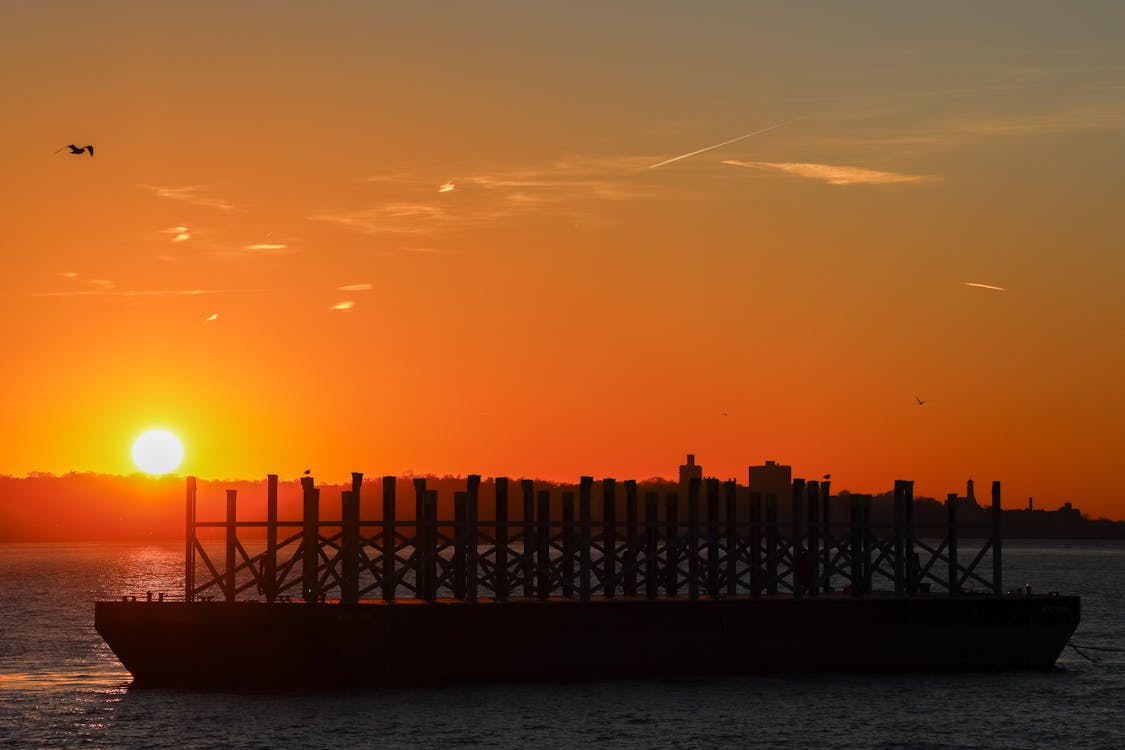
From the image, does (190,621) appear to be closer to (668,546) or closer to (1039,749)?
(668,546)

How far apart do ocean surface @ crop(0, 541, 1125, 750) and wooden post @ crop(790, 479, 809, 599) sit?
3209mm

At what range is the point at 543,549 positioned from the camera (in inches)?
2109

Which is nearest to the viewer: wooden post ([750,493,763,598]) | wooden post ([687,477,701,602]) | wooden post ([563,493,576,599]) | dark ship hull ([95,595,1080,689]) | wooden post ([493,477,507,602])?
dark ship hull ([95,595,1080,689])

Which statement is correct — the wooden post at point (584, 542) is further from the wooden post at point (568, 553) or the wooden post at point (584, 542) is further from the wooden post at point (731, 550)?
the wooden post at point (731, 550)

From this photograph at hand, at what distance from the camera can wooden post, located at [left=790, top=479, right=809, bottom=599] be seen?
54500mm

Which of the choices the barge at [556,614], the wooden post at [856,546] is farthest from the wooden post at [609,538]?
the wooden post at [856,546]

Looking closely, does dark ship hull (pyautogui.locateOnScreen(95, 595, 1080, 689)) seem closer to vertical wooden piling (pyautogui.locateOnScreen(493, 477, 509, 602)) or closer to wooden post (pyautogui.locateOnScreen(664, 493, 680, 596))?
vertical wooden piling (pyautogui.locateOnScreen(493, 477, 509, 602))

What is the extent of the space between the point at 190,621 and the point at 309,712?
5388 millimetres

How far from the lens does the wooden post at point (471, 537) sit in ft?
166

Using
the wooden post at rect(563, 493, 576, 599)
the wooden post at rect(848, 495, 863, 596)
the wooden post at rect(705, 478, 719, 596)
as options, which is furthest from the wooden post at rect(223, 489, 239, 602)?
the wooden post at rect(848, 495, 863, 596)

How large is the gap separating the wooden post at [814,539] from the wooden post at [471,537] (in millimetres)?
11919

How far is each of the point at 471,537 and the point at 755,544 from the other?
11209mm

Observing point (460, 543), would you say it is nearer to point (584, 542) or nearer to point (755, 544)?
point (584, 542)

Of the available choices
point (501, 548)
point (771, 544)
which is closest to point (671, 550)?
point (771, 544)
